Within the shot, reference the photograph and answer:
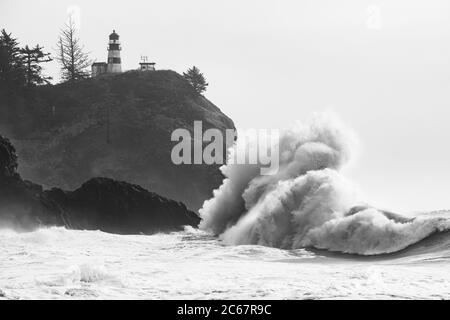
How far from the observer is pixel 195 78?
7619cm

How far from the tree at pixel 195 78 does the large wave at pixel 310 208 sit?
3746 centimetres

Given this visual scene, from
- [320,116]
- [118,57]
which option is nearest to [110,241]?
[320,116]

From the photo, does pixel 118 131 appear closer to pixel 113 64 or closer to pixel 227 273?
pixel 113 64

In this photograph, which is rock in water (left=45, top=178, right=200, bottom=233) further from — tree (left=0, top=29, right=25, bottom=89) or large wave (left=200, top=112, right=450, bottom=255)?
tree (left=0, top=29, right=25, bottom=89)

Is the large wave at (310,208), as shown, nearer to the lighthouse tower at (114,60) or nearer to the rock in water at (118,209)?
the rock in water at (118,209)

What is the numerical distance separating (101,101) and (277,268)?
165 feet

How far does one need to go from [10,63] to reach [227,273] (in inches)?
2023

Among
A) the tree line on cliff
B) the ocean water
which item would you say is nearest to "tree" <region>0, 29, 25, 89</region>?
the tree line on cliff

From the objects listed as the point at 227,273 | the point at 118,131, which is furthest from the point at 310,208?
the point at 118,131

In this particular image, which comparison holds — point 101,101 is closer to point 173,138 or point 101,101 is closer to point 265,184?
point 173,138

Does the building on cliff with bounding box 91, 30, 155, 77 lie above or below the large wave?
above

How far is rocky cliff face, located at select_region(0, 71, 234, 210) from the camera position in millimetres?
62969

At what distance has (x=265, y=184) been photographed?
34.2 m

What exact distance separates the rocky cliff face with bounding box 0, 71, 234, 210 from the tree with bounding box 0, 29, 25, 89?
1844 mm
